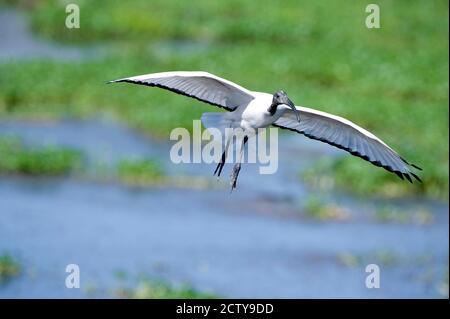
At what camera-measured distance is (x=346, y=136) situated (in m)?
10.0

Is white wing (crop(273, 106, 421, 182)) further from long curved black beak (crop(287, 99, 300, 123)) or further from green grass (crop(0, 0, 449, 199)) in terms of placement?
green grass (crop(0, 0, 449, 199))

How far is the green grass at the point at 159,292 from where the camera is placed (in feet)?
41.3

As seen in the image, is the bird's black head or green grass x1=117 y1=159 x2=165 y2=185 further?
green grass x1=117 y1=159 x2=165 y2=185

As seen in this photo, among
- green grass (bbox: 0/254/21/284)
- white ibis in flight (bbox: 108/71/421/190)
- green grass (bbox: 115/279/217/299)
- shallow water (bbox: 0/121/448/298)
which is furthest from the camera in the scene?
shallow water (bbox: 0/121/448/298)

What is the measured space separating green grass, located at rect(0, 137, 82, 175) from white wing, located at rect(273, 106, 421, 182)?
8.09 metres

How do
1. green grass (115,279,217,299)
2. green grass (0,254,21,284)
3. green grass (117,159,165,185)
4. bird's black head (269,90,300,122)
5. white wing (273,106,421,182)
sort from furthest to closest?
green grass (117,159,165,185), green grass (0,254,21,284), green grass (115,279,217,299), white wing (273,106,421,182), bird's black head (269,90,300,122)

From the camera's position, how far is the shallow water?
14000mm

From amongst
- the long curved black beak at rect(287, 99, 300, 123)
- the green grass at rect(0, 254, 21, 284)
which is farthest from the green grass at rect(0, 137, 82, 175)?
the long curved black beak at rect(287, 99, 300, 123)

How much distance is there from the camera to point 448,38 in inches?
1122

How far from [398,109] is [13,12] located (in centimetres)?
1289

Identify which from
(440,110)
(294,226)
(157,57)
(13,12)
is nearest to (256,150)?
(294,226)

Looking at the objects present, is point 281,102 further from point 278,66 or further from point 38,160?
point 278,66

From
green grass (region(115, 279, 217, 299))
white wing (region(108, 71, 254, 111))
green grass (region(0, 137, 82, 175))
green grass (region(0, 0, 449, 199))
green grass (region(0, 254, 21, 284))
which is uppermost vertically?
green grass (region(0, 0, 449, 199))
